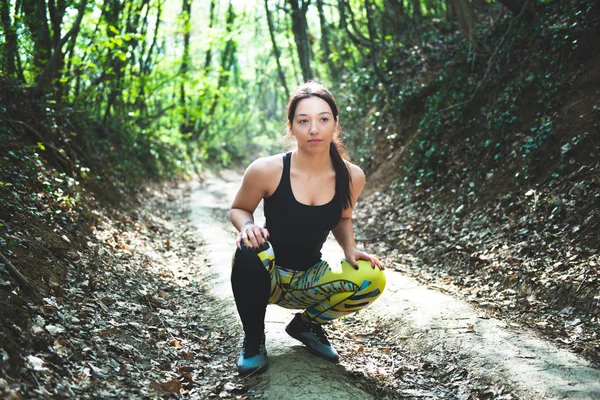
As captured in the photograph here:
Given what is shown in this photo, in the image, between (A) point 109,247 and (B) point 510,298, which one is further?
(A) point 109,247

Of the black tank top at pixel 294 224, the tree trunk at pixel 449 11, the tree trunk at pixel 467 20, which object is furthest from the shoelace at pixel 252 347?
the tree trunk at pixel 449 11

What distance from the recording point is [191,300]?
4867mm

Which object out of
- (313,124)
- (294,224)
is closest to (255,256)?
(294,224)

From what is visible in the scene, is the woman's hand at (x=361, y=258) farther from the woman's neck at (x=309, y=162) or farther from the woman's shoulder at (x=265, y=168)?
the woman's shoulder at (x=265, y=168)

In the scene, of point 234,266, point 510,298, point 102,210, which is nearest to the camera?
point 234,266

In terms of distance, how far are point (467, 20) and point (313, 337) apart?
728 centimetres

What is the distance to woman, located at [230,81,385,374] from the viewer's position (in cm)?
311

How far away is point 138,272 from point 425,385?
3.12 metres

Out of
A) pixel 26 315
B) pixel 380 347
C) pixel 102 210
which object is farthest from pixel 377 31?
pixel 26 315

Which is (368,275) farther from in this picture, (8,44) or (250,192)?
(8,44)

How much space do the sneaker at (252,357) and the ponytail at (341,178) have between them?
106 cm

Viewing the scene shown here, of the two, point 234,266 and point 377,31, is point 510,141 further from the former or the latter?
point 377,31

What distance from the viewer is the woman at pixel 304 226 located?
3.11 m

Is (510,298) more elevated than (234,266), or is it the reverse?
(234,266)
